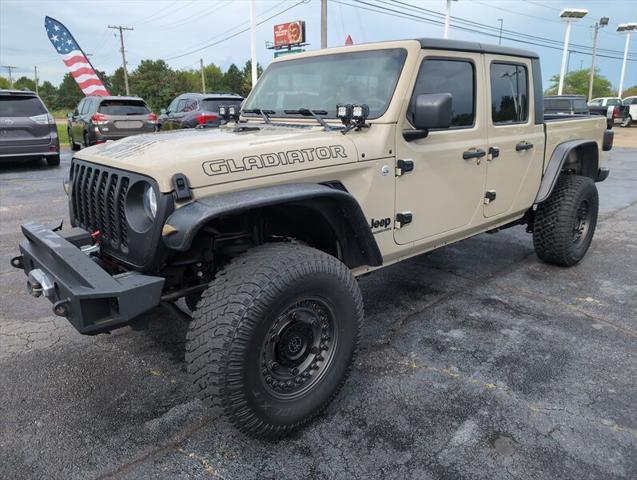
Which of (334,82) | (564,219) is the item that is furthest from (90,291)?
(564,219)

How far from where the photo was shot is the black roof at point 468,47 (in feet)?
10.6

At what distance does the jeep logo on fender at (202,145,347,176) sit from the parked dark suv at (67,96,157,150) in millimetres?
12016

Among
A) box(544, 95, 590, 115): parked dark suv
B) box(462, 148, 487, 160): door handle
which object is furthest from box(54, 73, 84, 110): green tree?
box(462, 148, 487, 160): door handle

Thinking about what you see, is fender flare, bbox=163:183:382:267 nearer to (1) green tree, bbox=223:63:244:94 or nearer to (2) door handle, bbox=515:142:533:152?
(2) door handle, bbox=515:142:533:152

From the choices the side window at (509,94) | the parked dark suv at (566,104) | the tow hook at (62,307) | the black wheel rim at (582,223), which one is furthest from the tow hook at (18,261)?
the parked dark suv at (566,104)

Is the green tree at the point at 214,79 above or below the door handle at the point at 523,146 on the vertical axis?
above

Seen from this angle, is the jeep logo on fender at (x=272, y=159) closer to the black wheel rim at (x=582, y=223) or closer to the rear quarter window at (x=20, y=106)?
the black wheel rim at (x=582, y=223)

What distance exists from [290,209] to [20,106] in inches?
411

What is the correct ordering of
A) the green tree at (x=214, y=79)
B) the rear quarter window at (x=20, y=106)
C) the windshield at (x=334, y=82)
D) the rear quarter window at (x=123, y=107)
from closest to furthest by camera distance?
the windshield at (x=334, y=82) → the rear quarter window at (x=20, y=106) → the rear quarter window at (x=123, y=107) → the green tree at (x=214, y=79)

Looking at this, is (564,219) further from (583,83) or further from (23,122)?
(583,83)

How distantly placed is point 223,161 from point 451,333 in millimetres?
2123

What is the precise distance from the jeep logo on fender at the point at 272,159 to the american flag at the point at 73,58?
70.9 feet

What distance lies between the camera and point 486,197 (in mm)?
3875

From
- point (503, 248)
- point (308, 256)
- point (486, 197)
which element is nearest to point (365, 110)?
point (308, 256)
